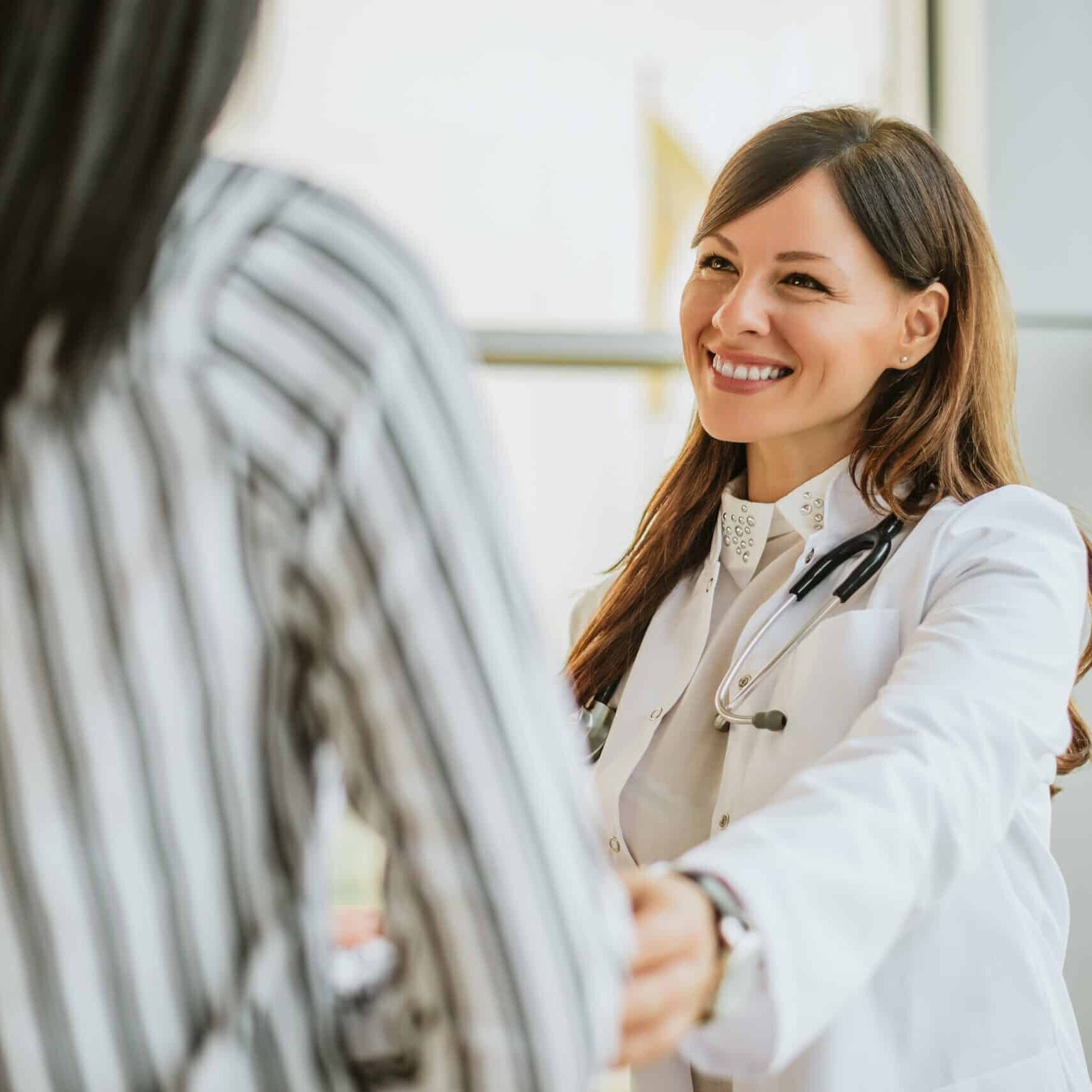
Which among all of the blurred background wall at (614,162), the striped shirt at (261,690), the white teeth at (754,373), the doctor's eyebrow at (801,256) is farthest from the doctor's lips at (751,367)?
the striped shirt at (261,690)

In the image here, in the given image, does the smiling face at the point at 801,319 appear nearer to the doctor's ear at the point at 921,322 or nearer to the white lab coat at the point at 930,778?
the doctor's ear at the point at 921,322

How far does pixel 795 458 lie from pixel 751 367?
14 cm

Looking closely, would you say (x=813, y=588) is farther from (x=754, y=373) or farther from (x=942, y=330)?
(x=942, y=330)

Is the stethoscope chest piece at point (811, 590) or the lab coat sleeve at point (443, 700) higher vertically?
the lab coat sleeve at point (443, 700)

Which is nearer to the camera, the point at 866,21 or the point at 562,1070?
the point at 562,1070

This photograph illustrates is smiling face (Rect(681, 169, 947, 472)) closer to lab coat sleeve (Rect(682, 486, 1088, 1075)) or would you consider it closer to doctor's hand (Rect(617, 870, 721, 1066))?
lab coat sleeve (Rect(682, 486, 1088, 1075))

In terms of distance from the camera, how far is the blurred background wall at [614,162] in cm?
230

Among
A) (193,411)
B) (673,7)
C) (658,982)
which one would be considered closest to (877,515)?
(658,982)

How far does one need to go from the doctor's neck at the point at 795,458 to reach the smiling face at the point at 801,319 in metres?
0.02

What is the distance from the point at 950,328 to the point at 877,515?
28 centimetres

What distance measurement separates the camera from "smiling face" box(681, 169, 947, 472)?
151 cm

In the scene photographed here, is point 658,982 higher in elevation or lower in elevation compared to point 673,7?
lower

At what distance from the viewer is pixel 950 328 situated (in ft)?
5.24

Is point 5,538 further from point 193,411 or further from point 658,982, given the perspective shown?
point 658,982
